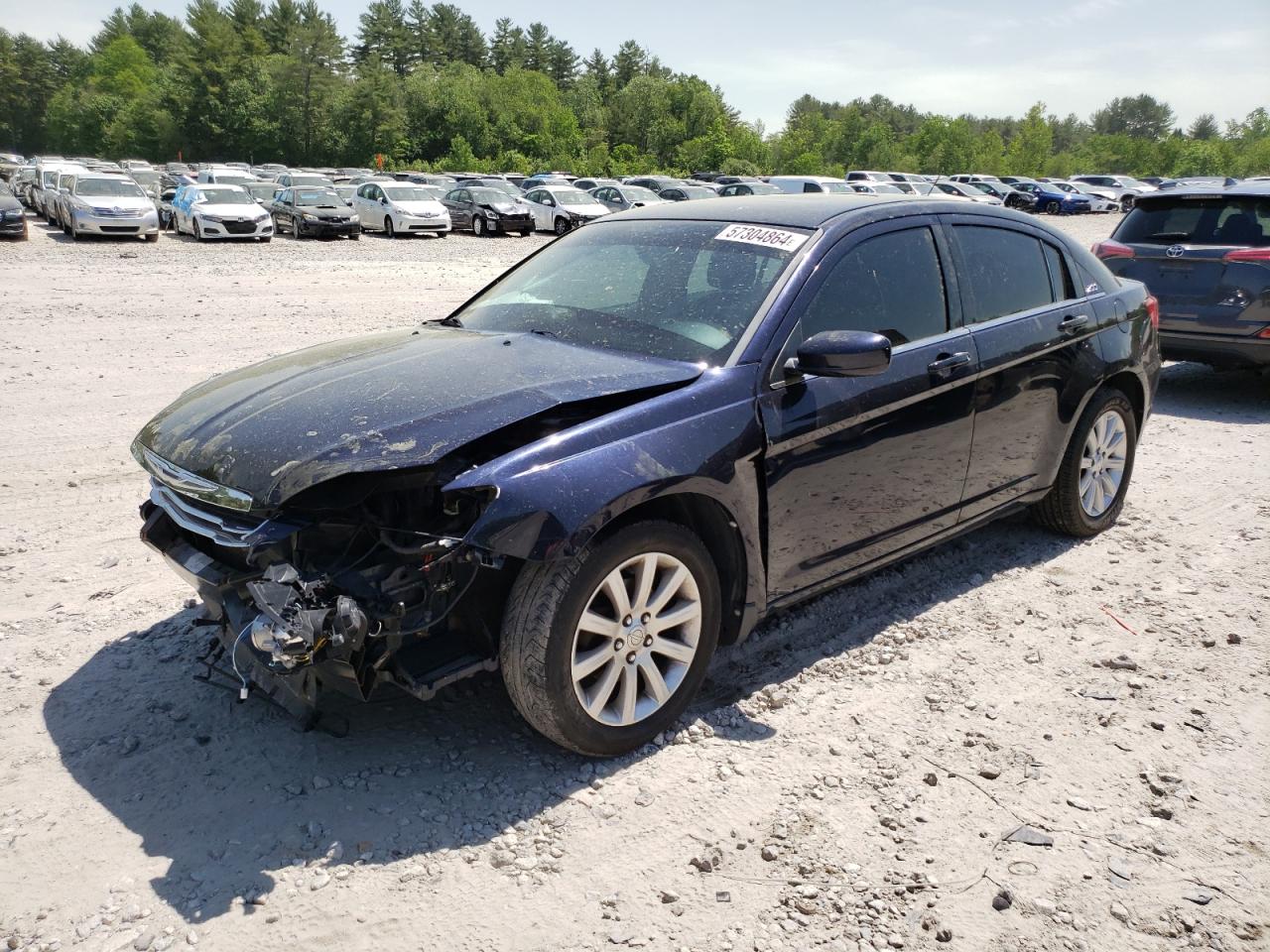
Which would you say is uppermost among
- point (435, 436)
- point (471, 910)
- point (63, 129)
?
point (63, 129)

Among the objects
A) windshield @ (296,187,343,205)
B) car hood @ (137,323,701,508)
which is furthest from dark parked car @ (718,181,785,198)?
car hood @ (137,323,701,508)

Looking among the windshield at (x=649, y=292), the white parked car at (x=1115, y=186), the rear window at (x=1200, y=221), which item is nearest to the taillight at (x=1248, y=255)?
the rear window at (x=1200, y=221)

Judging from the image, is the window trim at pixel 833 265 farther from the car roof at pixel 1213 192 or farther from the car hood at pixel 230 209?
the car hood at pixel 230 209

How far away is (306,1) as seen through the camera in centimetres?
9556

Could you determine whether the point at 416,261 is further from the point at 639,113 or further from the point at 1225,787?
the point at 639,113

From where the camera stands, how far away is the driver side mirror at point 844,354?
136 inches

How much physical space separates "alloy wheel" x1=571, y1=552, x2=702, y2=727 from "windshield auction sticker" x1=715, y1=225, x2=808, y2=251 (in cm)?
142

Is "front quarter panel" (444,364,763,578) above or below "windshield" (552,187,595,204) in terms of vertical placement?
below

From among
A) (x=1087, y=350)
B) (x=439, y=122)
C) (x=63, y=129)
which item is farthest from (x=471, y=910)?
(x=63, y=129)

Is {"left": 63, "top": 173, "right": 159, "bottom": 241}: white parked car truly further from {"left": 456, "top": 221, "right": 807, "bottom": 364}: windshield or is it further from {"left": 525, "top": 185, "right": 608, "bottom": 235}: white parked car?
{"left": 456, "top": 221, "right": 807, "bottom": 364}: windshield

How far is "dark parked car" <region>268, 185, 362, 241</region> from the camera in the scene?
26.5 meters

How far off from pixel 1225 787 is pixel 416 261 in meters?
19.8

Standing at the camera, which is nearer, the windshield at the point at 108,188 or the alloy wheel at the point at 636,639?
the alloy wheel at the point at 636,639

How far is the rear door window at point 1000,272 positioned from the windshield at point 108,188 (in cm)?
2461
